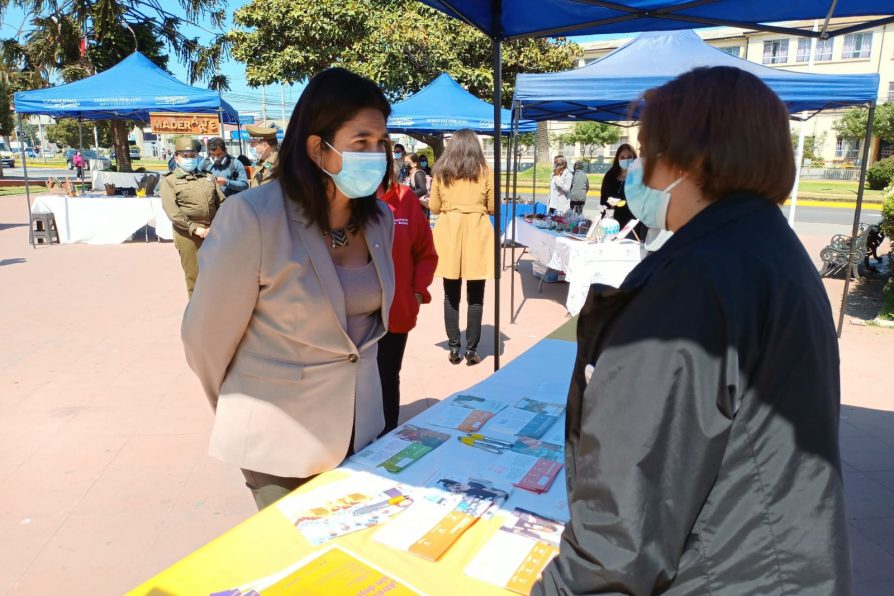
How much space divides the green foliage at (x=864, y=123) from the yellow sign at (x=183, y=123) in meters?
30.7

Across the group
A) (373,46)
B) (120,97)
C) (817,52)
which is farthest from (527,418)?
(817,52)

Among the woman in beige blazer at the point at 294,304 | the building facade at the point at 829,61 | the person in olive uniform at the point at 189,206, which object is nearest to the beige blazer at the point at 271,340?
the woman in beige blazer at the point at 294,304

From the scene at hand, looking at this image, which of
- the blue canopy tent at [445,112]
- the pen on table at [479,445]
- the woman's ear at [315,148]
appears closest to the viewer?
the woman's ear at [315,148]

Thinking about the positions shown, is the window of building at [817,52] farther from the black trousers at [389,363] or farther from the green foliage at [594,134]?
the black trousers at [389,363]

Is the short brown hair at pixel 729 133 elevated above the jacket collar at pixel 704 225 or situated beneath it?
elevated above

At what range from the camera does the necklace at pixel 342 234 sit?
5.67 feet

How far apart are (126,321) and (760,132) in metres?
6.23

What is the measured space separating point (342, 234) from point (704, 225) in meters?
1.11

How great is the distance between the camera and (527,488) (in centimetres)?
163

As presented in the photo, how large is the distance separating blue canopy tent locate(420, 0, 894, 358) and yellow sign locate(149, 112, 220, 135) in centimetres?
841

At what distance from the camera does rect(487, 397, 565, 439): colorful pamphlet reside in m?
2.00

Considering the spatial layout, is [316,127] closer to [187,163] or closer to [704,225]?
[704,225]

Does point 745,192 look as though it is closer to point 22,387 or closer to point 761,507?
point 761,507

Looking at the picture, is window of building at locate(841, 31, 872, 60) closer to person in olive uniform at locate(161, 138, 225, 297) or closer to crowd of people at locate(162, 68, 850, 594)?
person in olive uniform at locate(161, 138, 225, 297)
